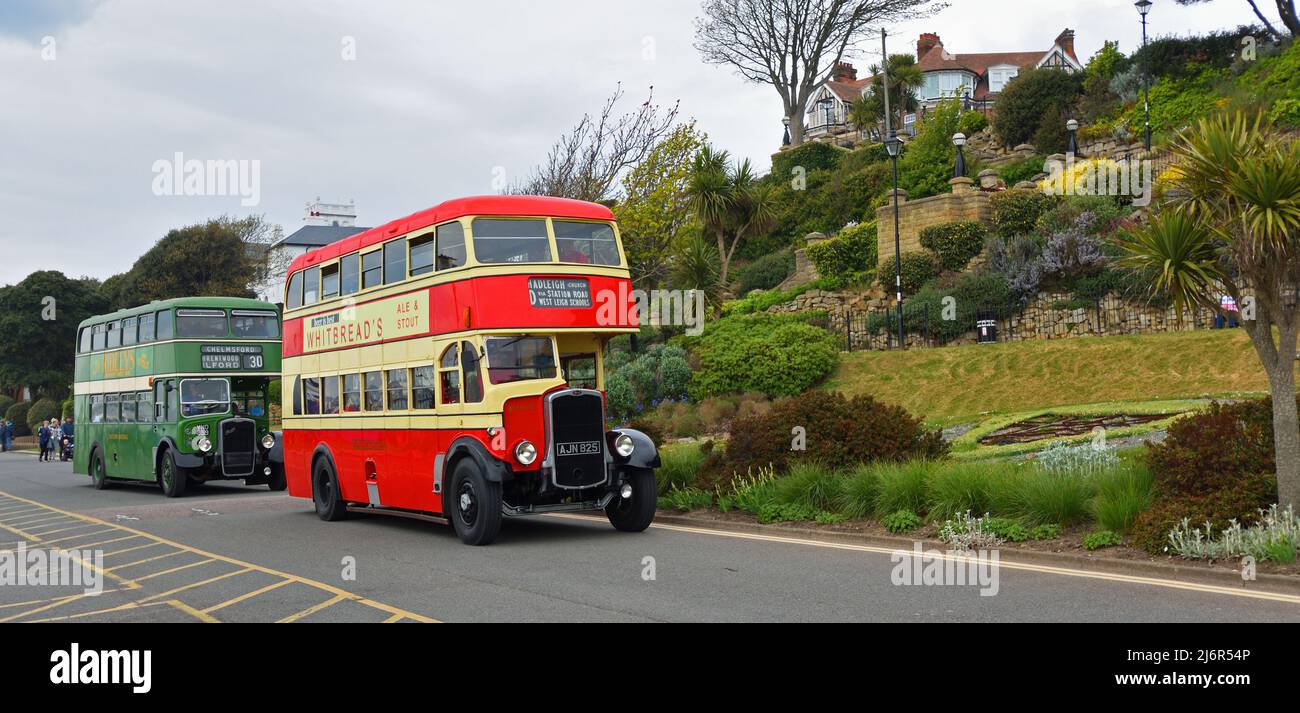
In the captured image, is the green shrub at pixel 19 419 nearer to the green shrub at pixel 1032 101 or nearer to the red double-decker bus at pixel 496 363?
the green shrub at pixel 1032 101

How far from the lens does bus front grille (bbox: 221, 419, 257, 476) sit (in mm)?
22422

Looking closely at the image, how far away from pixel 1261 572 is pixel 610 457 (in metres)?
7.09

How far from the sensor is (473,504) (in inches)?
508

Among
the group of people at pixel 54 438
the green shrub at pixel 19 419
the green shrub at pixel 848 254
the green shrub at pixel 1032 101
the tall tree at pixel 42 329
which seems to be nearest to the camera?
the green shrub at pixel 848 254

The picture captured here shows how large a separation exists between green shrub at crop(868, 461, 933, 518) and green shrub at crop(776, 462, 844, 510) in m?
0.78

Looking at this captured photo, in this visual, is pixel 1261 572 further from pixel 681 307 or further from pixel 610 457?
pixel 681 307

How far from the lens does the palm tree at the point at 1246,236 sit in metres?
9.16

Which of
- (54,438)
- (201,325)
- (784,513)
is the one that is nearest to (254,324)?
(201,325)

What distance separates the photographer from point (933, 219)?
109ft

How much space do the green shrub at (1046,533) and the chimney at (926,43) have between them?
78.9 metres

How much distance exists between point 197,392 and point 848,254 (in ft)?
72.4

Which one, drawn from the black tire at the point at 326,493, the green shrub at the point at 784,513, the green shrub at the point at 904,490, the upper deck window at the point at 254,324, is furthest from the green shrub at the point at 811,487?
the upper deck window at the point at 254,324

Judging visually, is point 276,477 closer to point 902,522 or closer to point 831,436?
point 831,436

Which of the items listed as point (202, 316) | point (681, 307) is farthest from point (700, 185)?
point (202, 316)
